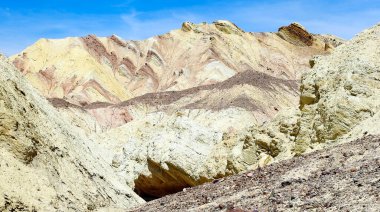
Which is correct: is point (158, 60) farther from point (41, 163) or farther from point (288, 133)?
point (41, 163)

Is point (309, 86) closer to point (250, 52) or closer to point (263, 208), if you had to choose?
point (263, 208)

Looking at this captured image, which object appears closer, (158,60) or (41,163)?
(41,163)

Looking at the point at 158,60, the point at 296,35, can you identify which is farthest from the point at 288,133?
the point at 296,35

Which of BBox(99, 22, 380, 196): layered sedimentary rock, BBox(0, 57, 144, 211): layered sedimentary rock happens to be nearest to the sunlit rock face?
BBox(99, 22, 380, 196): layered sedimentary rock

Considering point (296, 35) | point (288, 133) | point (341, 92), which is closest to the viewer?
point (341, 92)

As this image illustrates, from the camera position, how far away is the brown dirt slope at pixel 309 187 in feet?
24.2

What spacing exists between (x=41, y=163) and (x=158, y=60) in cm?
7694

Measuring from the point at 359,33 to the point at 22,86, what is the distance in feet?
37.0

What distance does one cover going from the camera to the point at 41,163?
43.7 feet

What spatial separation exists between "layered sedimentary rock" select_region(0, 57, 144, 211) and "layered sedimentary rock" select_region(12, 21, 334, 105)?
55750mm

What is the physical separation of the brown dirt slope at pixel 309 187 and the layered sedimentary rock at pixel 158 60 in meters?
60.3

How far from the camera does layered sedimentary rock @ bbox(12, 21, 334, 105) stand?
78.2 meters

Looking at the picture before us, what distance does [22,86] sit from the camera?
15.0 meters

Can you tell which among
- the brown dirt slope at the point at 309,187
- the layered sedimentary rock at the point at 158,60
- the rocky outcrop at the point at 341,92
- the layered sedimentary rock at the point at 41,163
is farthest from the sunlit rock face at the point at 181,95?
the brown dirt slope at the point at 309,187
